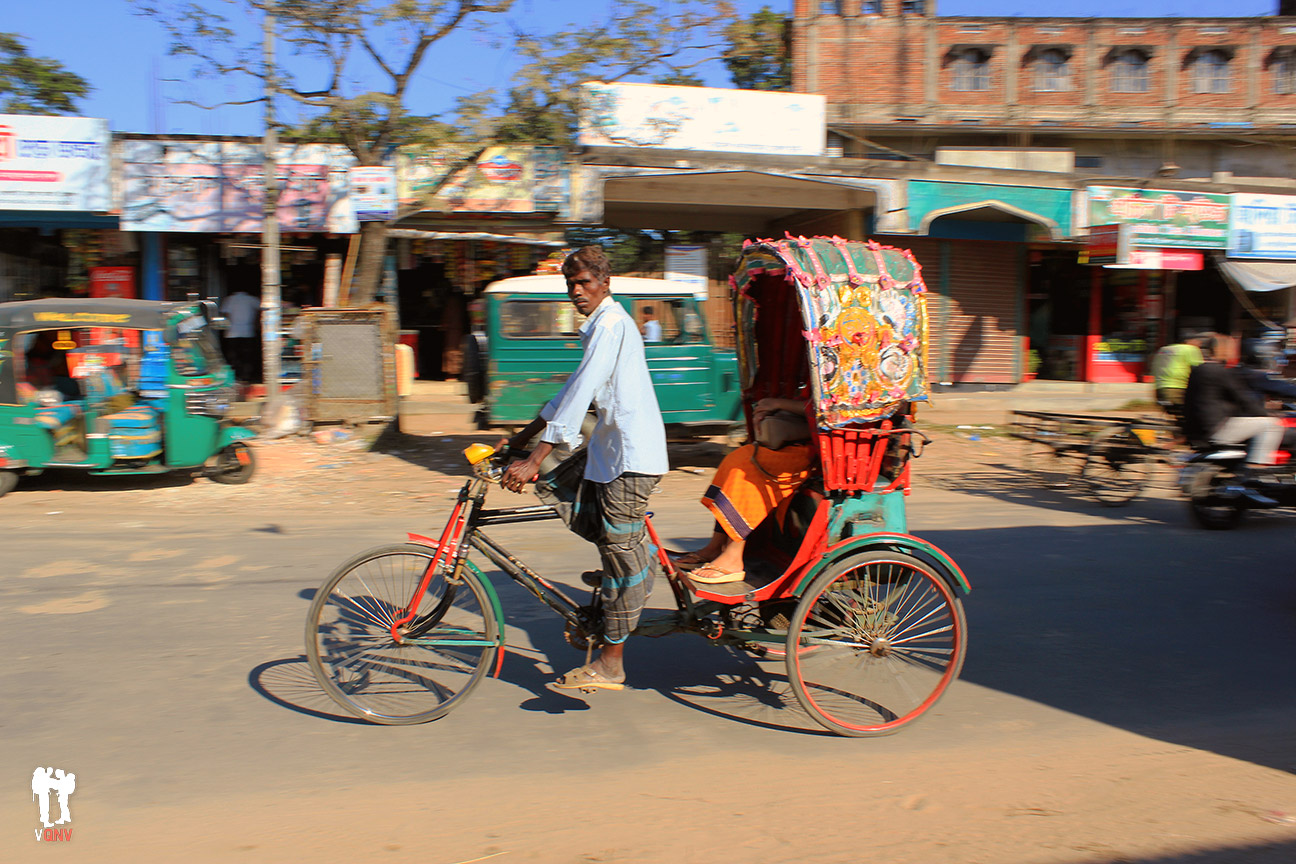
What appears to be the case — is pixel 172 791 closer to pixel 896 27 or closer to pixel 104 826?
pixel 104 826

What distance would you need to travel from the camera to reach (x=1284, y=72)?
25781mm

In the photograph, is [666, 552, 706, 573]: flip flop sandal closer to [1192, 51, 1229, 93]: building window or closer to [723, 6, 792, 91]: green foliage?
[723, 6, 792, 91]: green foliage

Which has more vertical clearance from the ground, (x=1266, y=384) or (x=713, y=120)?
(x=713, y=120)

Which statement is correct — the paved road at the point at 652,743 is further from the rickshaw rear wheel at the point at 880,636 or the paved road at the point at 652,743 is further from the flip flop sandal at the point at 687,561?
the flip flop sandal at the point at 687,561

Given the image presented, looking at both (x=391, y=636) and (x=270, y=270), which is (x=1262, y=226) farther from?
(x=391, y=636)

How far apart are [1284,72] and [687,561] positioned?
29797 millimetres

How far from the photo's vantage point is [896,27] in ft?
80.4

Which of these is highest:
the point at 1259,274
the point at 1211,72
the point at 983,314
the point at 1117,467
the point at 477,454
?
the point at 1211,72

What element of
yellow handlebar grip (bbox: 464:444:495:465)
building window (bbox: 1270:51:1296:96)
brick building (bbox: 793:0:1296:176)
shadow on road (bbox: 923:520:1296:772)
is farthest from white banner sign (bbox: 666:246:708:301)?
building window (bbox: 1270:51:1296:96)

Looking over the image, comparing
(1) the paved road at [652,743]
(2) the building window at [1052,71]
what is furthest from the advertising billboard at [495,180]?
(2) the building window at [1052,71]

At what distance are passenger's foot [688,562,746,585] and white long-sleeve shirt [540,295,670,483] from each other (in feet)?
2.07

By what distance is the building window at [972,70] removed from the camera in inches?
988

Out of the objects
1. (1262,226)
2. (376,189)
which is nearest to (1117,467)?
(376,189)

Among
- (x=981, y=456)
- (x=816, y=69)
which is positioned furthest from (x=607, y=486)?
(x=816, y=69)
